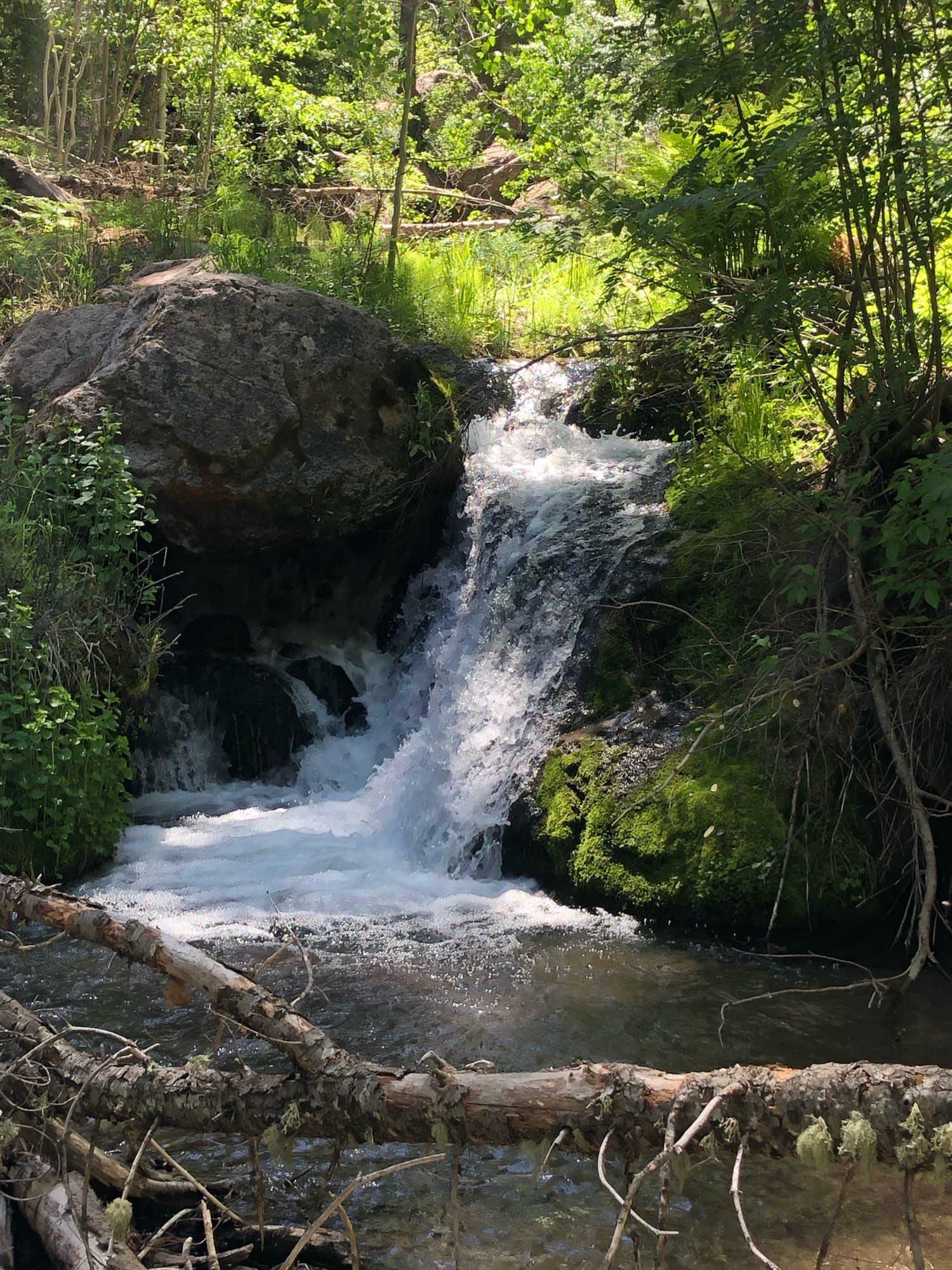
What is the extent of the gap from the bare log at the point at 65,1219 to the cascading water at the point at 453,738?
2882mm

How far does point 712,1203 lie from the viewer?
344 cm

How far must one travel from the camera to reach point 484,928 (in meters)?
5.80

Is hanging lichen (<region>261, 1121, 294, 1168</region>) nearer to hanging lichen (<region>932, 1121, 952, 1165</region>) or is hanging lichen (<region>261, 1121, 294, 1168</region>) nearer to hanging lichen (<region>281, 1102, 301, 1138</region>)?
hanging lichen (<region>281, 1102, 301, 1138</region>)

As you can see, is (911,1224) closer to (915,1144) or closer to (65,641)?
(915,1144)

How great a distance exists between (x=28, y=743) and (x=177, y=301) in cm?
344

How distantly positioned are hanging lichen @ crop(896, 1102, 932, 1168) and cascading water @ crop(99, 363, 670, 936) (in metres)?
3.85

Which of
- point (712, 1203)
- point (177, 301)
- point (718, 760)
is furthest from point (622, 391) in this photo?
point (712, 1203)

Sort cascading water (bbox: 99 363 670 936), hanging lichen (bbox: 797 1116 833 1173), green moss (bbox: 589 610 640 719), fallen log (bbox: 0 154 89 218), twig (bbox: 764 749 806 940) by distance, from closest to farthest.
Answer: hanging lichen (bbox: 797 1116 833 1173) < twig (bbox: 764 749 806 940) < cascading water (bbox: 99 363 670 936) < green moss (bbox: 589 610 640 719) < fallen log (bbox: 0 154 89 218)

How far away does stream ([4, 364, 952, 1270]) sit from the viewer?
3.40 m

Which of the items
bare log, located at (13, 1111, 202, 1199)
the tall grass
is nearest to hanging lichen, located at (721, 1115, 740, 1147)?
bare log, located at (13, 1111, 202, 1199)

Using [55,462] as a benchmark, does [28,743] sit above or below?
below

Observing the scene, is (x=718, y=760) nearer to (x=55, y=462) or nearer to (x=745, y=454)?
(x=745, y=454)

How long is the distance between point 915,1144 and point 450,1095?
3.01ft

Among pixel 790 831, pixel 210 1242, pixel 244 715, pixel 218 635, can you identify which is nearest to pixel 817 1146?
pixel 210 1242
